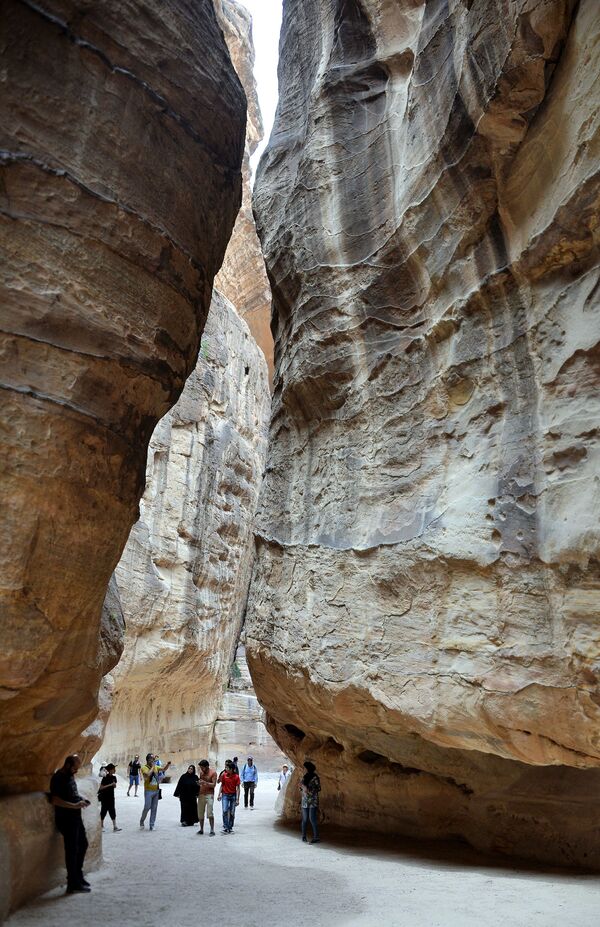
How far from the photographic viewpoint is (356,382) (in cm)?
859

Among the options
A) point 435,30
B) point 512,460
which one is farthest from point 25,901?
point 435,30

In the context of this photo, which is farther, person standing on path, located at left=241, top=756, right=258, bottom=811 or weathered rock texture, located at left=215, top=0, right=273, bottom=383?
weathered rock texture, located at left=215, top=0, right=273, bottom=383

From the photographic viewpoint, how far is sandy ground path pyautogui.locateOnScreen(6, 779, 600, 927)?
554 centimetres

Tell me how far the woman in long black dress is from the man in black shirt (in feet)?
13.3

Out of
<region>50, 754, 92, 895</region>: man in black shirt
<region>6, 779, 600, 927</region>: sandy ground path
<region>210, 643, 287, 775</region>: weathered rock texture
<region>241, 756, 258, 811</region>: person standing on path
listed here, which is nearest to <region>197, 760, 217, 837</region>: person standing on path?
<region>6, 779, 600, 927</region>: sandy ground path

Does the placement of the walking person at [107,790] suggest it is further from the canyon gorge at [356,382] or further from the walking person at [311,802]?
the walking person at [311,802]

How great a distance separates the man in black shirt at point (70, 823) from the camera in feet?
20.1

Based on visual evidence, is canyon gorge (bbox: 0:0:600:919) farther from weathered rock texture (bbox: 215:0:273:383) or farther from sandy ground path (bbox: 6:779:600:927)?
weathered rock texture (bbox: 215:0:273:383)

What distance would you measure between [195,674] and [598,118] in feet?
57.1

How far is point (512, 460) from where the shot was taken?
639 cm

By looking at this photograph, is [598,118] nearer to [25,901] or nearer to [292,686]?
[292,686]

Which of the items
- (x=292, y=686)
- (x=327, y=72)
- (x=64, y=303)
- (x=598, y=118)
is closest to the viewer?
(x=64, y=303)

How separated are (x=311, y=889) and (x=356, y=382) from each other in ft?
17.6

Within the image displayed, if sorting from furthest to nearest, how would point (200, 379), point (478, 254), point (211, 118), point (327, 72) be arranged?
point (200, 379) → point (327, 72) → point (478, 254) → point (211, 118)
